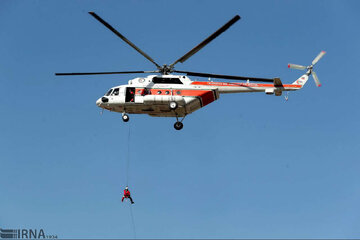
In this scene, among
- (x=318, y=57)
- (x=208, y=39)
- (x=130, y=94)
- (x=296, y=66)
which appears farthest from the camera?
(x=318, y=57)

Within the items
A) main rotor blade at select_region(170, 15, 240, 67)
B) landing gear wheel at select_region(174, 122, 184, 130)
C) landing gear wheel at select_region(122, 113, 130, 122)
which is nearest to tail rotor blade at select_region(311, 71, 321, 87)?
main rotor blade at select_region(170, 15, 240, 67)

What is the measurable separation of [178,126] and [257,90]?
5.61 meters

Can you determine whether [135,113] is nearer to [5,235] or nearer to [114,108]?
[114,108]

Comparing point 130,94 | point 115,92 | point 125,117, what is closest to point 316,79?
point 130,94

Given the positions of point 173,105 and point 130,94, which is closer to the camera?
point 173,105

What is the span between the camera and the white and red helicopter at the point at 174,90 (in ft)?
120

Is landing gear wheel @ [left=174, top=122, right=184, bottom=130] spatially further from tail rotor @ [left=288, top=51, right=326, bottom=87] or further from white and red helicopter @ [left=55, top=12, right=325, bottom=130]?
tail rotor @ [left=288, top=51, right=326, bottom=87]

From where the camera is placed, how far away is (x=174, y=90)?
3688cm

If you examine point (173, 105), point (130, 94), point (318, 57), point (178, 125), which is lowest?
point (178, 125)

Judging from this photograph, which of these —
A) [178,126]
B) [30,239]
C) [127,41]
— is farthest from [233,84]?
[30,239]

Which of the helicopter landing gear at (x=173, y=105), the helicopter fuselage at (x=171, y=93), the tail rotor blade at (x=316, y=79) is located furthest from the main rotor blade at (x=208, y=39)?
the tail rotor blade at (x=316, y=79)

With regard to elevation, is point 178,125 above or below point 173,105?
below

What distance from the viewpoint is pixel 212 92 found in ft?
122

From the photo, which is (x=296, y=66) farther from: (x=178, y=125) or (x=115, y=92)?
(x=115, y=92)
